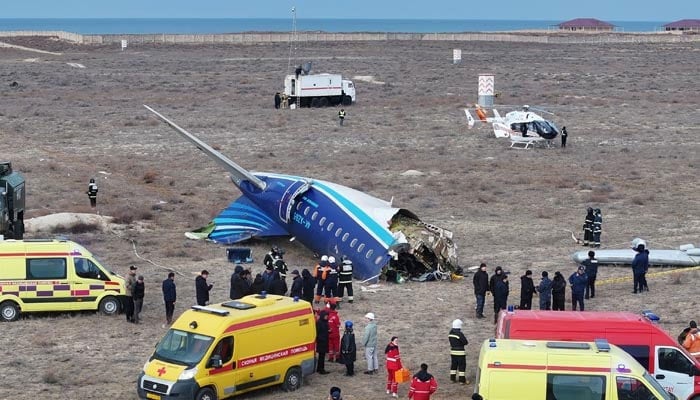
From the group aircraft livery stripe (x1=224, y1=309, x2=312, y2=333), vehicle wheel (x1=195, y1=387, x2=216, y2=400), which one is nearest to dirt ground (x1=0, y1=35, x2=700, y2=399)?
vehicle wheel (x1=195, y1=387, x2=216, y2=400)

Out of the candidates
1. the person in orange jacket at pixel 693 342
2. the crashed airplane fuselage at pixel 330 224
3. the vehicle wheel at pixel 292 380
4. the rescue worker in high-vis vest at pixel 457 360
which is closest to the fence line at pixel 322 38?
the crashed airplane fuselage at pixel 330 224

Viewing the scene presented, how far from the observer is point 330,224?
29.2 metres

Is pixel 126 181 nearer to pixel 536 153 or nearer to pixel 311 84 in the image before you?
pixel 536 153

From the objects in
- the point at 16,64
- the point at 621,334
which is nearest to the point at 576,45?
the point at 16,64

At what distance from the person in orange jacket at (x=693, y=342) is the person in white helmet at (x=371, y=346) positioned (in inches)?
222

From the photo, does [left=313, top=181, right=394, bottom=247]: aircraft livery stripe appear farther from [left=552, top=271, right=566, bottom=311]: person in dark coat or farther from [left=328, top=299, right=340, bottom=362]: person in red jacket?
[left=328, top=299, right=340, bottom=362]: person in red jacket

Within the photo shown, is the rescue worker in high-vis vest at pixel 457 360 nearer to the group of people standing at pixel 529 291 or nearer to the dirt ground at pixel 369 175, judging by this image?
the dirt ground at pixel 369 175

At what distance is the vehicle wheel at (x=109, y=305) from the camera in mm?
24703

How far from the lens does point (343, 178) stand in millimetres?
45000

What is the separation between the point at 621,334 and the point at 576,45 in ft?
438

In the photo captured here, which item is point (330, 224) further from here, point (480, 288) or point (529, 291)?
point (529, 291)

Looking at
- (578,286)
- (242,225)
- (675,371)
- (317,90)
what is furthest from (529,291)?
(317,90)

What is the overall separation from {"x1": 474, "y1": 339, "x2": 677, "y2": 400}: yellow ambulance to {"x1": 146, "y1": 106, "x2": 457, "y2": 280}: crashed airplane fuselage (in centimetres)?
1096

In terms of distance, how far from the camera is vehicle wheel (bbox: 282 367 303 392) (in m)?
19.7
